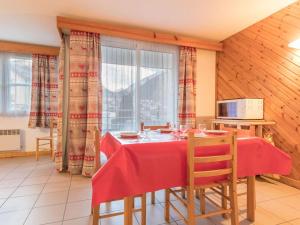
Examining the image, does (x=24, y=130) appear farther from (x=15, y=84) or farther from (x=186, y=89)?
(x=186, y=89)

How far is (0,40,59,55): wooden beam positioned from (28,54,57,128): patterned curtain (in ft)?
0.47

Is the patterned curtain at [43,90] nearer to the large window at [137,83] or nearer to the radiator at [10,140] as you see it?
the radiator at [10,140]

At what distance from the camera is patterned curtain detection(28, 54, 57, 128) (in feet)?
14.0

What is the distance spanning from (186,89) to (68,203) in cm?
278

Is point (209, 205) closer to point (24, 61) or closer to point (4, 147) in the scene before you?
point (4, 147)

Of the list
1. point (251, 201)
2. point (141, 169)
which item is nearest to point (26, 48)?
point (141, 169)

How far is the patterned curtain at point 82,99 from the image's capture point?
311cm

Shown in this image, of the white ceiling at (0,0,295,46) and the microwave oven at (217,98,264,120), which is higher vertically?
the white ceiling at (0,0,295,46)

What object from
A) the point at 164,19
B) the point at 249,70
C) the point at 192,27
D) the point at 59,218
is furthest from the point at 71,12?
the point at 249,70

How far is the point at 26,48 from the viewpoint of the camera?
4.13 metres

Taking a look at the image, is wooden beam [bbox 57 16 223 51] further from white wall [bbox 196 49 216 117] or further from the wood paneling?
the wood paneling

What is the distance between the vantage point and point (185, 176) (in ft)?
4.97

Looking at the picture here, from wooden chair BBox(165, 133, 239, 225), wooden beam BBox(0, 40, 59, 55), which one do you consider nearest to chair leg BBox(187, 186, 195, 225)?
wooden chair BBox(165, 133, 239, 225)

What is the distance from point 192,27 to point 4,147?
4.54m
